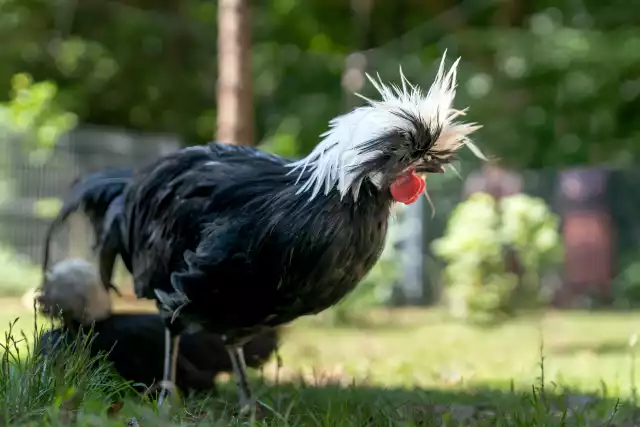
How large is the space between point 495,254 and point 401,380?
5.02m

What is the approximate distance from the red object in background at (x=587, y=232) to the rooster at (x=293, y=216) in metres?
11.4

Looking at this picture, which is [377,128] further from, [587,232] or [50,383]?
[587,232]

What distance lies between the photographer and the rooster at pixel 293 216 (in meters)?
3.41

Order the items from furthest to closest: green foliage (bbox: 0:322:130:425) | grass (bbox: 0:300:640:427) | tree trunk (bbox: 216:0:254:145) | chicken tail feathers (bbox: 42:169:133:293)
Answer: tree trunk (bbox: 216:0:254:145)
chicken tail feathers (bbox: 42:169:133:293)
grass (bbox: 0:300:640:427)
green foliage (bbox: 0:322:130:425)

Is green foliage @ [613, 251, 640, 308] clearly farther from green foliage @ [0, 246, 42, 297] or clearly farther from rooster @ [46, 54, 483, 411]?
rooster @ [46, 54, 483, 411]

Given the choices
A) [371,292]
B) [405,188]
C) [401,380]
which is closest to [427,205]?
[371,292]

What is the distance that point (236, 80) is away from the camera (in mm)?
9492

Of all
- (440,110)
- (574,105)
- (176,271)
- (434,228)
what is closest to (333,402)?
(176,271)

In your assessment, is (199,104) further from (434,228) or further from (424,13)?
(434,228)

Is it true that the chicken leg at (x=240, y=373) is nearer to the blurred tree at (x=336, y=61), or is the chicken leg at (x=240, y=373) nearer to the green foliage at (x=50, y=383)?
the green foliage at (x=50, y=383)

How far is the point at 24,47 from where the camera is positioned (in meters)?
18.7

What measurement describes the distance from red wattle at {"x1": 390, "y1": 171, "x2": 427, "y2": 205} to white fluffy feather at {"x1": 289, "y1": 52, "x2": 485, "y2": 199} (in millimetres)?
97

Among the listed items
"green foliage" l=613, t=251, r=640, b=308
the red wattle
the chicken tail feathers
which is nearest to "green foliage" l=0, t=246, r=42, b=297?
the chicken tail feathers

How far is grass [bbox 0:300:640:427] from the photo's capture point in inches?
113
